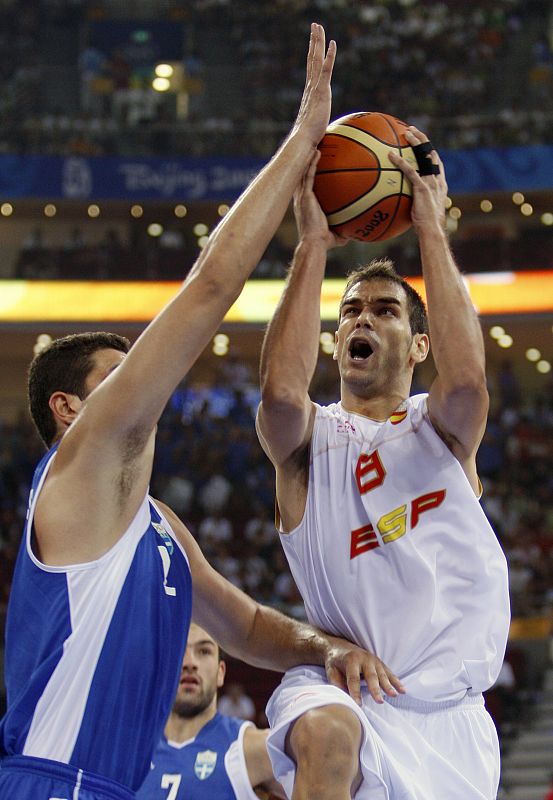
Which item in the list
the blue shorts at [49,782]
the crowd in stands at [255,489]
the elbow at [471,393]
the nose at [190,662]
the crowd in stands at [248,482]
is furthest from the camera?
the crowd in stands at [248,482]

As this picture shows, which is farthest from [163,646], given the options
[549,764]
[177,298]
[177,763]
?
[549,764]

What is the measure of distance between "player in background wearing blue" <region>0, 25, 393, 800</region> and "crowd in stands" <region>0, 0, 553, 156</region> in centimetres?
Result: 1987

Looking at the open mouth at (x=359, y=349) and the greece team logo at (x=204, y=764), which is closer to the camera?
the open mouth at (x=359, y=349)

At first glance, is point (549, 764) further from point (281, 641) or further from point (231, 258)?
point (231, 258)

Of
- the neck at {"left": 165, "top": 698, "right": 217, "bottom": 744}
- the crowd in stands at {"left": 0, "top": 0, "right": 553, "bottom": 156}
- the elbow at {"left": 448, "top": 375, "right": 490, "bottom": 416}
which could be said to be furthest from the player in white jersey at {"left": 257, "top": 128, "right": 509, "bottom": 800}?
the crowd in stands at {"left": 0, "top": 0, "right": 553, "bottom": 156}

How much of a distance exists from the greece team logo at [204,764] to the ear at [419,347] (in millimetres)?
2510

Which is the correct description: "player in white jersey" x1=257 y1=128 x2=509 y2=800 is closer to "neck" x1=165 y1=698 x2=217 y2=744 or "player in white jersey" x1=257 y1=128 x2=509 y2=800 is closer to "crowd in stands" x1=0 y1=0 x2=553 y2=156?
"neck" x1=165 y1=698 x2=217 y2=744

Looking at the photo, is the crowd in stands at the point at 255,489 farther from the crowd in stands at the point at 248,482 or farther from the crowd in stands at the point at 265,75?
the crowd in stands at the point at 265,75

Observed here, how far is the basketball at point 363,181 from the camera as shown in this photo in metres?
3.93

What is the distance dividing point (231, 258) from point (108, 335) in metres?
0.57

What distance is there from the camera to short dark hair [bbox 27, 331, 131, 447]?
322 centimetres

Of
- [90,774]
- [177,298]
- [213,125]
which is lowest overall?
[213,125]

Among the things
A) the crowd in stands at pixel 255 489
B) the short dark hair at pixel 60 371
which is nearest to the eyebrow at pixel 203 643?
the short dark hair at pixel 60 371

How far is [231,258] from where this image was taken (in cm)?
296
